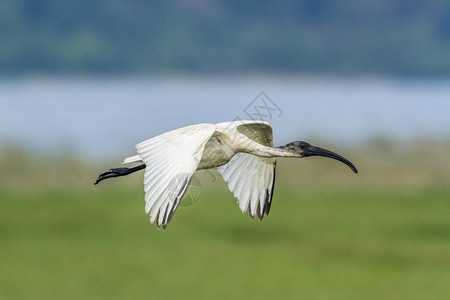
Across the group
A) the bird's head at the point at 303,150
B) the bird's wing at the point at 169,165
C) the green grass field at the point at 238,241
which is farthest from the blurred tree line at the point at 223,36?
the bird's wing at the point at 169,165

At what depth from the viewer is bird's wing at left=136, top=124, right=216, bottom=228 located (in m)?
5.57

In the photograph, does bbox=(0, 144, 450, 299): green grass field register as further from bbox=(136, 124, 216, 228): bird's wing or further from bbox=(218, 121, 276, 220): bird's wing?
bbox=(136, 124, 216, 228): bird's wing

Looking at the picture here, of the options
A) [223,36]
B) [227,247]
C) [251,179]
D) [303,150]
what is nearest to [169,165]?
[303,150]

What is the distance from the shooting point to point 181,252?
39.0 m

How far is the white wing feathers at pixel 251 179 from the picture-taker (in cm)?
741

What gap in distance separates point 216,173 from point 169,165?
1719 centimetres

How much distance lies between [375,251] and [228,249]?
5.71 m

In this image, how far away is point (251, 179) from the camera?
7438mm

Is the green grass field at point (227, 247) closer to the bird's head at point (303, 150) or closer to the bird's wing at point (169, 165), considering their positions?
the bird's head at point (303, 150)

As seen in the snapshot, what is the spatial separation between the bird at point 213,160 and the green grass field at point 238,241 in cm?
2519

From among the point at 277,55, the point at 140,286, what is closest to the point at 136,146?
the point at 140,286

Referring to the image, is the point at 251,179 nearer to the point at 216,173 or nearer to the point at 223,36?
the point at 216,173

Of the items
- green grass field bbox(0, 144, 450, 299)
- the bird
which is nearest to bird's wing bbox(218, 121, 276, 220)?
the bird

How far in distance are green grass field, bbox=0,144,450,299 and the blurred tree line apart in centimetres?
3188
